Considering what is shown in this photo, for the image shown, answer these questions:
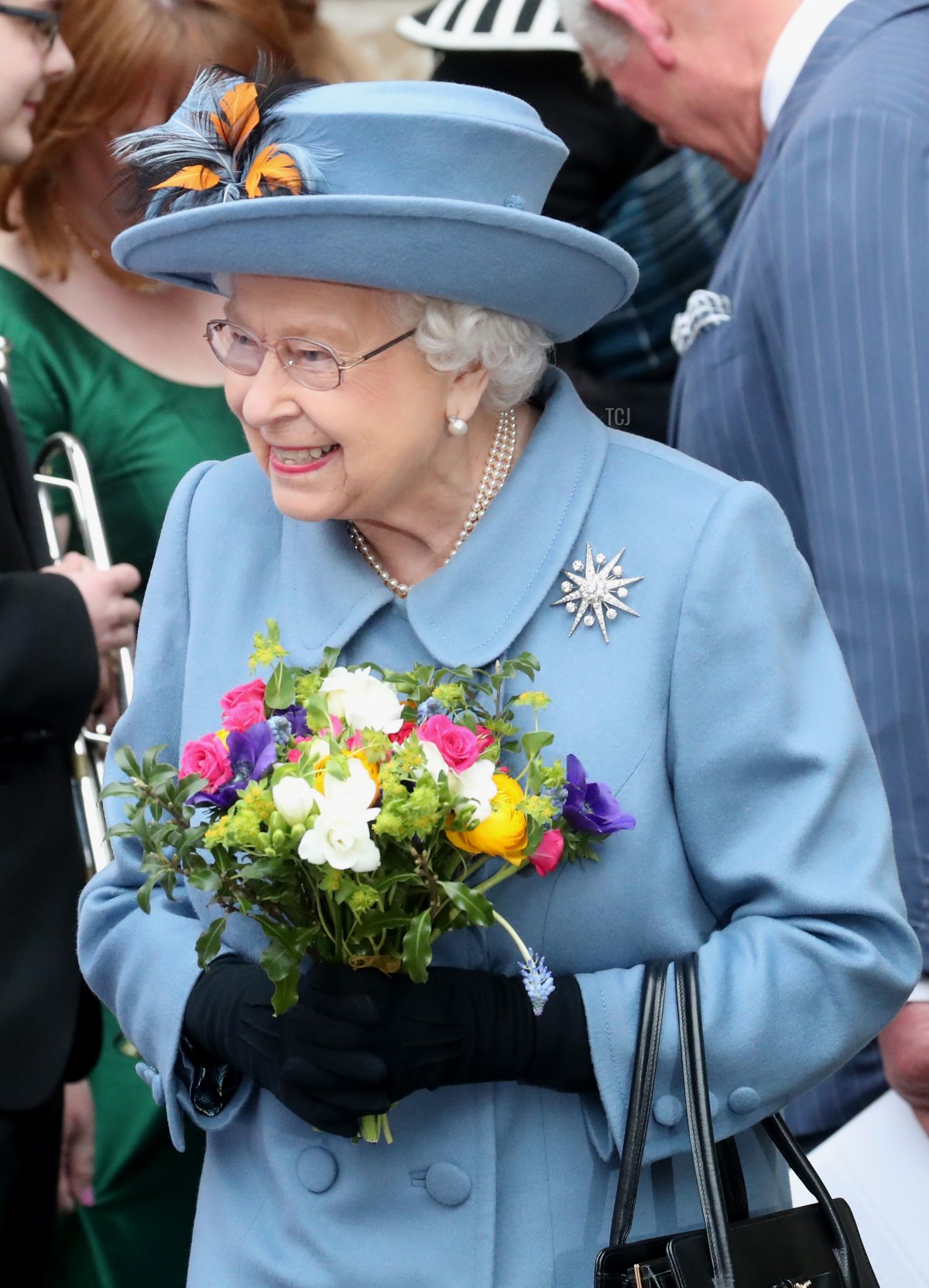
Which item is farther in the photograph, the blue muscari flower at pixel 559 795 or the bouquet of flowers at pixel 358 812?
the blue muscari flower at pixel 559 795

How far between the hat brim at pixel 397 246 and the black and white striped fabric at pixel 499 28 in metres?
2.02

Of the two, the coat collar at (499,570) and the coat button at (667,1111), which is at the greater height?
the coat collar at (499,570)

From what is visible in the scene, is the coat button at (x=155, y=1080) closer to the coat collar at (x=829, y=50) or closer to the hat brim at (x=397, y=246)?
the hat brim at (x=397, y=246)

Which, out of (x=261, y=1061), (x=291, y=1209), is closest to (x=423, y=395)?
(x=261, y=1061)

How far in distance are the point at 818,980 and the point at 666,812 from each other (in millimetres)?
262

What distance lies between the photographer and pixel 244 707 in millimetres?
1765

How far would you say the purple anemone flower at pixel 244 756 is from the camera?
1.70 meters

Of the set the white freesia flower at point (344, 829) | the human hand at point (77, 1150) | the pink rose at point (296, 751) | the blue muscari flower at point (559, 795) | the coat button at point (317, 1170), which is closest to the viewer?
the white freesia flower at point (344, 829)

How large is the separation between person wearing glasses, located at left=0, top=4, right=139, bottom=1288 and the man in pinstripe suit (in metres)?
1.15

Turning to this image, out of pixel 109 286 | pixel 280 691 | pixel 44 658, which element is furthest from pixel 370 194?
pixel 109 286

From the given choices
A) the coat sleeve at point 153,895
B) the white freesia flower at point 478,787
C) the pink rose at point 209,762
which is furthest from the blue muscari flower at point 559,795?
the coat sleeve at point 153,895

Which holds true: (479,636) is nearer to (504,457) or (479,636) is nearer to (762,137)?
(504,457)

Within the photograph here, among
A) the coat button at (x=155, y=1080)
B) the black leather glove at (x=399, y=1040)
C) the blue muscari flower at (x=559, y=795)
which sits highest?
the blue muscari flower at (x=559, y=795)

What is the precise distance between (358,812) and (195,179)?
807 millimetres
